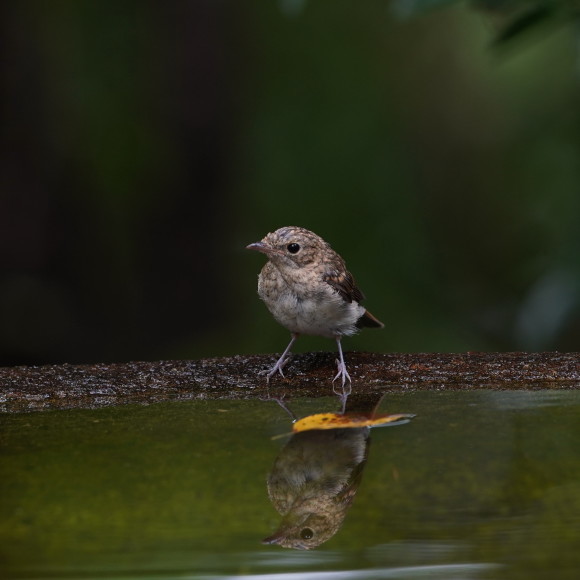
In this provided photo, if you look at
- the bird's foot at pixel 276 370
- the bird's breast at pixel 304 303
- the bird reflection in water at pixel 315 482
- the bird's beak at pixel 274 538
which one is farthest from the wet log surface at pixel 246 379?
the bird's beak at pixel 274 538

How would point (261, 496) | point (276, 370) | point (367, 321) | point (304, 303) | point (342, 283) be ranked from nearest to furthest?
point (261, 496) < point (276, 370) < point (304, 303) < point (342, 283) < point (367, 321)

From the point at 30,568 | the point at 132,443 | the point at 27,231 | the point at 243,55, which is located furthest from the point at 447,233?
the point at 30,568

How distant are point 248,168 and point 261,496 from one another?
519 centimetres

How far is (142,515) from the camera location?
179 centimetres

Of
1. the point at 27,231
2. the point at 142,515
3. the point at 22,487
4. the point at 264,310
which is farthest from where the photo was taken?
the point at 27,231

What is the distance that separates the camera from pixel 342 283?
13.5 feet

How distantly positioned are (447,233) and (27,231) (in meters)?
3.06

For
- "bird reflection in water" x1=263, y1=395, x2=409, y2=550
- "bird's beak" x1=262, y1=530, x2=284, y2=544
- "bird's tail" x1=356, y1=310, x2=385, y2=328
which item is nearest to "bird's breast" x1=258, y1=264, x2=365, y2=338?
"bird's tail" x1=356, y1=310, x2=385, y2=328

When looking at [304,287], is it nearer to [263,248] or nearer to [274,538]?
[263,248]

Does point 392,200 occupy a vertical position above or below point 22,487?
above

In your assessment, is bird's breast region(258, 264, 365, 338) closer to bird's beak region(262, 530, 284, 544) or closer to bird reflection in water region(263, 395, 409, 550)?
bird reflection in water region(263, 395, 409, 550)

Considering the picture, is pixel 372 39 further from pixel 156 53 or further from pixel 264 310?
pixel 264 310

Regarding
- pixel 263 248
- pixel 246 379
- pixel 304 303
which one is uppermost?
pixel 263 248

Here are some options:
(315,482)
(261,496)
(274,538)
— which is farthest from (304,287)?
(274,538)
